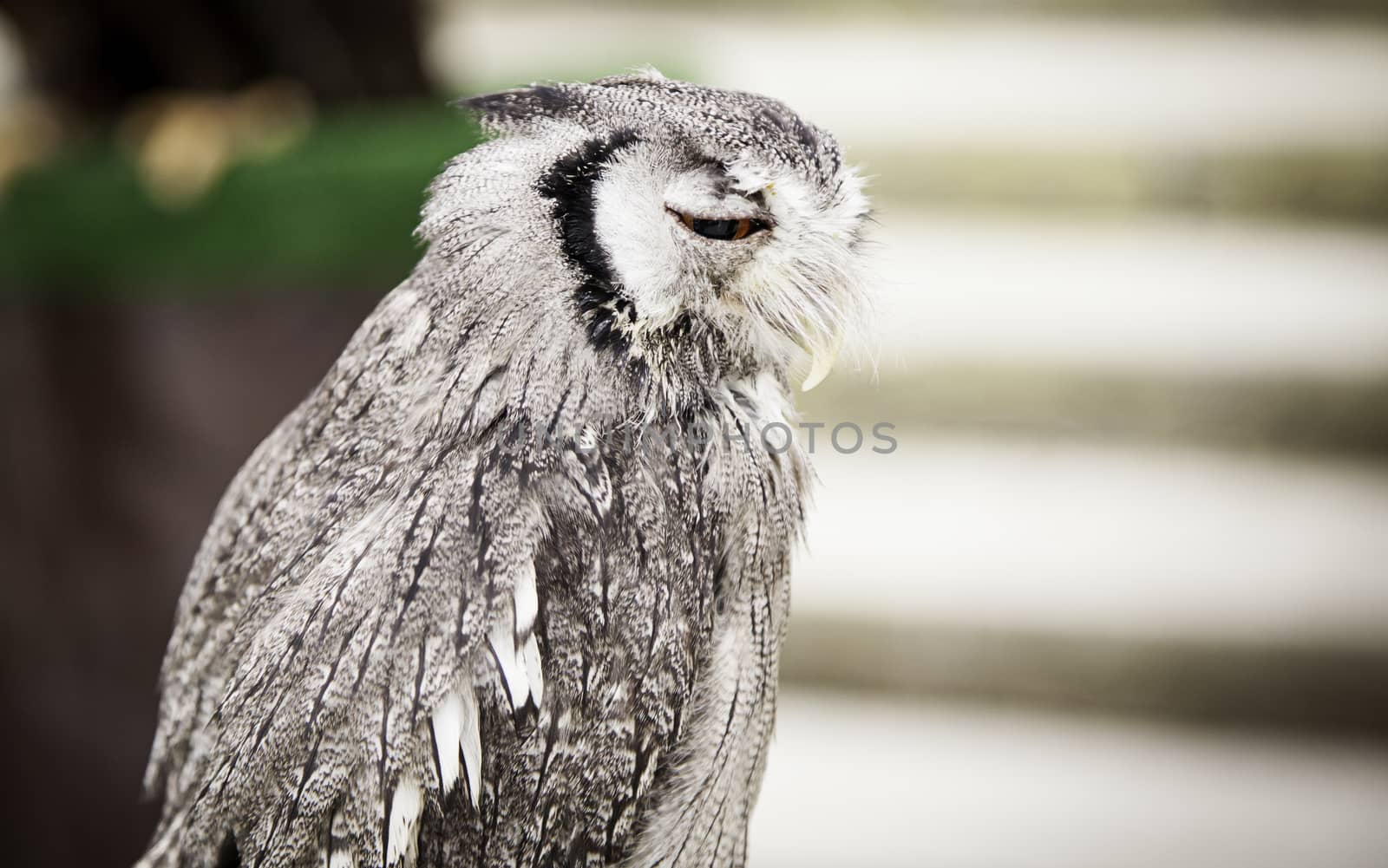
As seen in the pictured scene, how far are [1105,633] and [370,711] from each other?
1.78 metres

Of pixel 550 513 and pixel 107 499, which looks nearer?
pixel 550 513

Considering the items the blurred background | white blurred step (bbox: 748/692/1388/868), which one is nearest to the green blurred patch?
the blurred background

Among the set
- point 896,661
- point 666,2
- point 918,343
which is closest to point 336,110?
point 666,2

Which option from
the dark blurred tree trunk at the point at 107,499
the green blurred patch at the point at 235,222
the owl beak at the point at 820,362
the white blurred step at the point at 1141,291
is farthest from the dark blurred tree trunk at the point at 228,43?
the owl beak at the point at 820,362

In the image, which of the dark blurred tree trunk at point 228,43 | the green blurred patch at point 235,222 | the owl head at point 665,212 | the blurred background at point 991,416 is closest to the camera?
the owl head at point 665,212

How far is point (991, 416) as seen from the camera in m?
2.08

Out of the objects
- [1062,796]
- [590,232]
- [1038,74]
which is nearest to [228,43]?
[1038,74]

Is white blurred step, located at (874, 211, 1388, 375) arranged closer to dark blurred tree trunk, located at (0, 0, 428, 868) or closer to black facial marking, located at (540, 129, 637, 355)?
dark blurred tree trunk, located at (0, 0, 428, 868)

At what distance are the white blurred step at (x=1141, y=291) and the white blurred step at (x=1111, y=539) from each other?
0.62ft

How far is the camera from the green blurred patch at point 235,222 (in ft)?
5.02

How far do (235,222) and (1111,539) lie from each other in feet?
5.13

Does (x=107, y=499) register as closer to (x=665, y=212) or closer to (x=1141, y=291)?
(x=665, y=212)

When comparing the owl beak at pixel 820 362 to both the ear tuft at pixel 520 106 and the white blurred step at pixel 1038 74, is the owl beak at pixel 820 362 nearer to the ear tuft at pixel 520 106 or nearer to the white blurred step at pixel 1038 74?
the ear tuft at pixel 520 106

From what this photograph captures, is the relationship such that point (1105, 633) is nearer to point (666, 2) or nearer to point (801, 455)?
point (666, 2)
